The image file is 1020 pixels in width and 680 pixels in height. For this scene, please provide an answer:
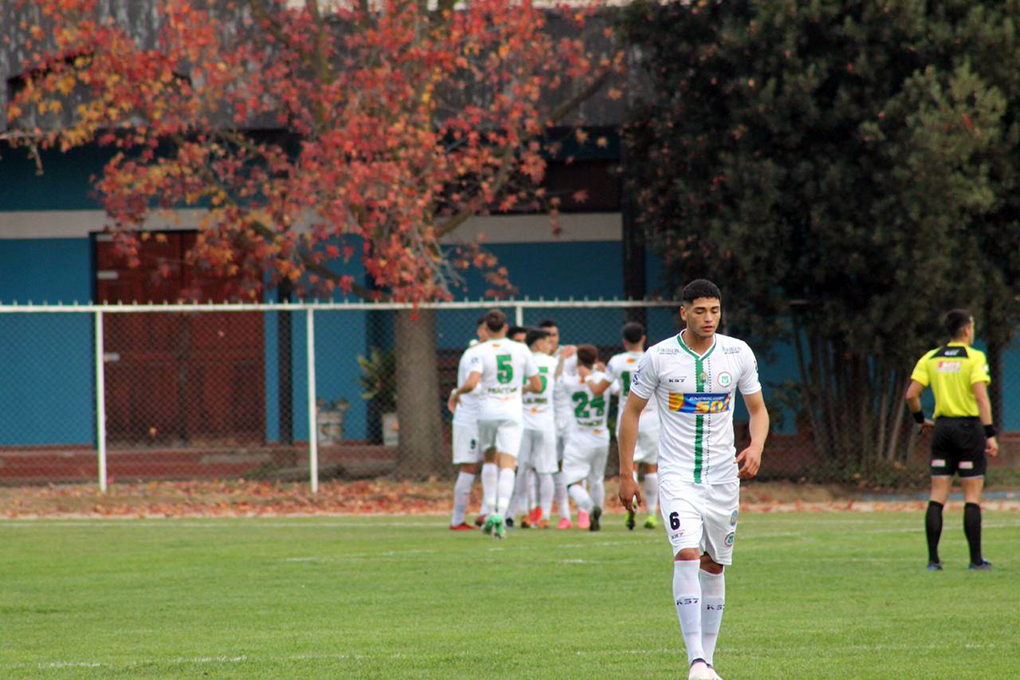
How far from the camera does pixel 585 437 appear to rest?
57.0 ft

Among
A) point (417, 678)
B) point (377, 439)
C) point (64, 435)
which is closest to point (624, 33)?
point (377, 439)

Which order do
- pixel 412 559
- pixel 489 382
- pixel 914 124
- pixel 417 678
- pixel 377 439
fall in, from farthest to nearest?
pixel 377 439, pixel 914 124, pixel 489 382, pixel 412 559, pixel 417 678

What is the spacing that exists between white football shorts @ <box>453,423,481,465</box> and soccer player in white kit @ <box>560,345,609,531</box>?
968mm

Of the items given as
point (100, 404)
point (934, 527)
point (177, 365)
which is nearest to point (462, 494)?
point (934, 527)

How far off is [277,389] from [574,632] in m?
15.7

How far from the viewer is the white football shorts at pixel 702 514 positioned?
8289 mm

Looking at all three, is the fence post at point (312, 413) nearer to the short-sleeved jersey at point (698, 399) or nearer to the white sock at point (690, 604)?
the short-sleeved jersey at point (698, 399)

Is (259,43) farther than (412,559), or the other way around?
(259,43)

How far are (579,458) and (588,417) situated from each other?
461 mm

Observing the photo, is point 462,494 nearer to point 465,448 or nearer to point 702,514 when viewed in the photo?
point 465,448

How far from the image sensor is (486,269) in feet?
84.4

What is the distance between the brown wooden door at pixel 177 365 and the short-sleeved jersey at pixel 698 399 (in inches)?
680

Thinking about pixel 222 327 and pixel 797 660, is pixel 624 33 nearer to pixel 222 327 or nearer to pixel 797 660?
pixel 222 327

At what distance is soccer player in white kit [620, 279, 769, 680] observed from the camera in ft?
27.3
